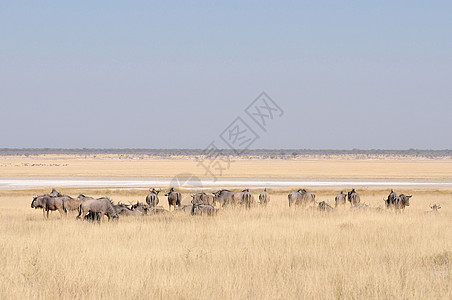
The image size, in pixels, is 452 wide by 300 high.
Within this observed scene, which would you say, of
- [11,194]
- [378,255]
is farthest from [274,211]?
[11,194]

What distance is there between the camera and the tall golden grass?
319 inches

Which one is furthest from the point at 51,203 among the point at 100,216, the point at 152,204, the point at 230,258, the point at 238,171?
Result: the point at 238,171

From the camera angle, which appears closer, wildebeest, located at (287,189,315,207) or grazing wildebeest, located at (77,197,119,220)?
grazing wildebeest, located at (77,197,119,220)

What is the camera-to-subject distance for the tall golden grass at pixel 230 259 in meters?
8.09

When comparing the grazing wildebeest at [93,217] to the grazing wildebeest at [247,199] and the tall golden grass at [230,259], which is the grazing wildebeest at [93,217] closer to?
the tall golden grass at [230,259]

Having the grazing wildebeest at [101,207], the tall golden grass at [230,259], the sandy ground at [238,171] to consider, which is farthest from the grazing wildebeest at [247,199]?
the sandy ground at [238,171]

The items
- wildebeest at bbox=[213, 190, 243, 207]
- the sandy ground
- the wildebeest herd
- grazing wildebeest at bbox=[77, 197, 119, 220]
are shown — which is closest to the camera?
grazing wildebeest at bbox=[77, 197, 119, 220]

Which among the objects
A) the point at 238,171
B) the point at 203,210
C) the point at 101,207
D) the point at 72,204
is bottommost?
the point at 238,171

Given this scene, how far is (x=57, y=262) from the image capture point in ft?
32.8

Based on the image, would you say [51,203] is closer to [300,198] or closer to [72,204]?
[72,204]

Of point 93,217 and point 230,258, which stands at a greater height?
point 230,258

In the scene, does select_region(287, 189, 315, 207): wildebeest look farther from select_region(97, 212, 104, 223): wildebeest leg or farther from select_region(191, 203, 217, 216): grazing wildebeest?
select_region(97, 212, 104, 223): wildebeest leg

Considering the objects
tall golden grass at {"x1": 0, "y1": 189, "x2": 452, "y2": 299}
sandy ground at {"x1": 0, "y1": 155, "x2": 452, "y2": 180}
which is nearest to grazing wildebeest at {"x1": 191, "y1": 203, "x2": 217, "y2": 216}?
tall golden grass at {"x1": 0, "y1": 189, "x2": 452, "y2": 299}

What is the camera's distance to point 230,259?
10781 millimetres
